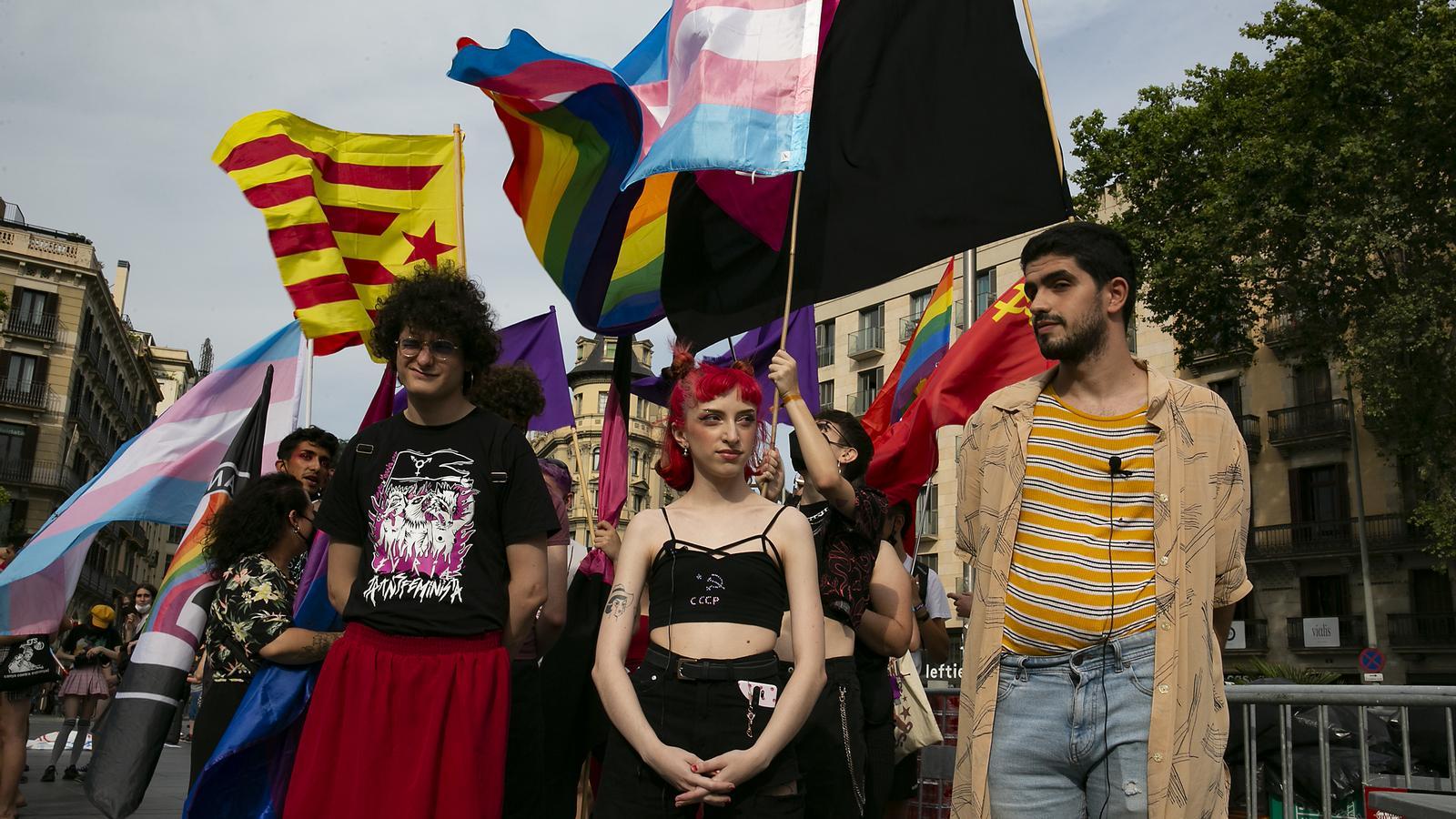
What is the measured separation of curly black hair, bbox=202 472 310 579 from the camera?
4.85 metres

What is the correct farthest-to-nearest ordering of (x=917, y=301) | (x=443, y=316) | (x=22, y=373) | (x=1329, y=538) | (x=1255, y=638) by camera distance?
(x=22, y=373) < (x=917, y=301) < (x=1255, y=638) < (x=1329, y=538) < (x=443, y=316)

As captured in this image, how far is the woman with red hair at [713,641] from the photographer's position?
3.36 m

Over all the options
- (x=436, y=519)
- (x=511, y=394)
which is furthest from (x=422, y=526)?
(x=511, y=394)

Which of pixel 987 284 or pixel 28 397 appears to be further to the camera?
pixel 28 397

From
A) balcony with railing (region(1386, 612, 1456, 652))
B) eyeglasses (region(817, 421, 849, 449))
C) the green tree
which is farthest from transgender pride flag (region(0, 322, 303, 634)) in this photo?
balcony with railing (region(1386, 612, 1456, 652))

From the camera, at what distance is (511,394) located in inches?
206

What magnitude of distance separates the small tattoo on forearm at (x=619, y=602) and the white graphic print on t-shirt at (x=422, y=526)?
1.84 feet

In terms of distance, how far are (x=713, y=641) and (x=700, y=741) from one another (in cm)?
28

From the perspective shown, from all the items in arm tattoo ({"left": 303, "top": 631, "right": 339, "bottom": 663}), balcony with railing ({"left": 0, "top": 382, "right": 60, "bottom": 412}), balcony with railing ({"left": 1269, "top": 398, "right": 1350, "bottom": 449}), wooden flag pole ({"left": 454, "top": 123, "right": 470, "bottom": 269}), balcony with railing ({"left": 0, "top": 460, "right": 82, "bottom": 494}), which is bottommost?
arm tattoo ({"left": 303, "top": 631, "right": 339, "bottom": 663})

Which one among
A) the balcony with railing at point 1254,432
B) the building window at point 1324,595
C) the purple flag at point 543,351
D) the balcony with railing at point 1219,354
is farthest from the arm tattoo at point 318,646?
the balcony with railing at point 1254,432

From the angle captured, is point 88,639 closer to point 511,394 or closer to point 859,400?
point 511,394

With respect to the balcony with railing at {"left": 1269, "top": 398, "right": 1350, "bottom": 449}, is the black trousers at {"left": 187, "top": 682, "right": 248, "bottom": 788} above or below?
below

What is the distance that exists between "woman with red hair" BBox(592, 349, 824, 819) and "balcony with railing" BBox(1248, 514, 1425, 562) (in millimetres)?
33741

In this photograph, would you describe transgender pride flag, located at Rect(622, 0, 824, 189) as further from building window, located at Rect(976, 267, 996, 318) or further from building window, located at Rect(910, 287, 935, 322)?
building window, located at Rect(910, 287, 935, 322)
